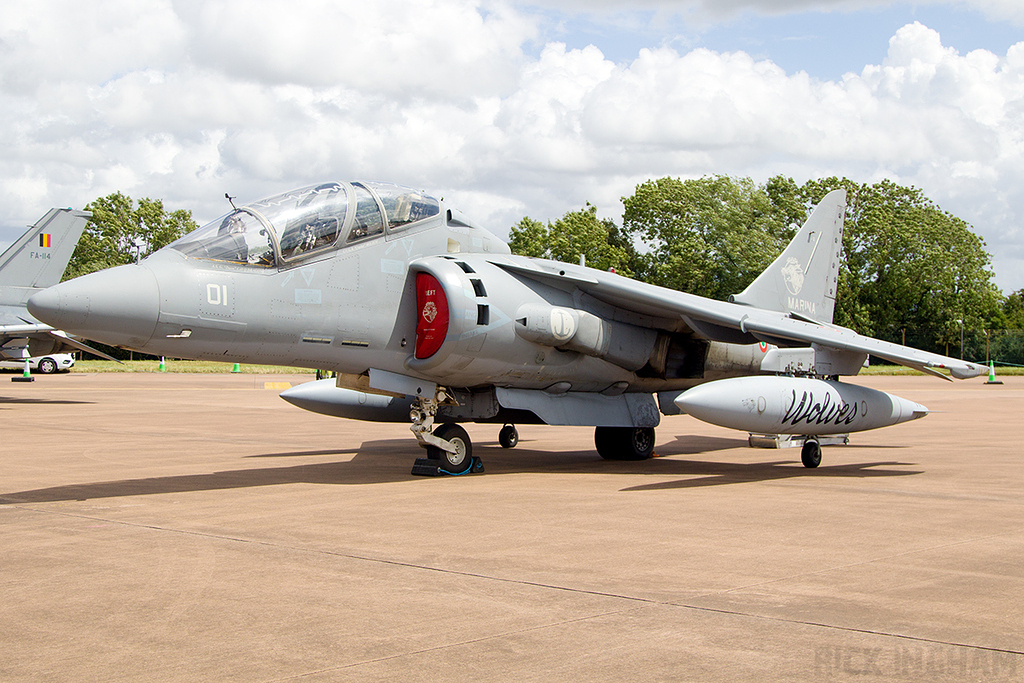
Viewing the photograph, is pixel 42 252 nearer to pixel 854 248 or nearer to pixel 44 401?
pixel 44 401

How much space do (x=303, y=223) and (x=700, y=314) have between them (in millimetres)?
4559

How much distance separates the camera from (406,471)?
10789mm

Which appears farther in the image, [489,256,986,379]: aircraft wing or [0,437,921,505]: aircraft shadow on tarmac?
[489,256,986,379]: aircraft wing

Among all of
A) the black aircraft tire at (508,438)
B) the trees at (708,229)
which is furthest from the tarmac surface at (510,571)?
the trees at (708,229)

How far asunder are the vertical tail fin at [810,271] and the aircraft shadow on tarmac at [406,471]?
2.20 metres

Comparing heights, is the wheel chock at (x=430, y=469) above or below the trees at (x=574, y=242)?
below

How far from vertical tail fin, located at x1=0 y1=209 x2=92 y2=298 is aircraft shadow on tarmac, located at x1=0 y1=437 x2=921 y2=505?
1426 cm

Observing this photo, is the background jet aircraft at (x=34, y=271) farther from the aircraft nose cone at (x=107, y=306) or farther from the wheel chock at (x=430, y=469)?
the aircraft nose cone at (x=107, y=306)

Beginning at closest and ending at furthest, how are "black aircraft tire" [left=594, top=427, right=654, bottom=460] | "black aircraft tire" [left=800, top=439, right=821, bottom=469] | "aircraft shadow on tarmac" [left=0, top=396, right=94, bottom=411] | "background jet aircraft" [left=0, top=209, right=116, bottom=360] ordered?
"black aircraft tire" [left=800, top=439, right=821, bottom=469]
"black aircraft tire" [left=594, top=427, right=654, bottom=460]
"aircraft shadow on tarmac" [left=0, top=396, right=94, bottom=411]
"background jet aircraft" [left=0, top=209, right=116, bottom=360]

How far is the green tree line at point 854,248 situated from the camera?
192 ft

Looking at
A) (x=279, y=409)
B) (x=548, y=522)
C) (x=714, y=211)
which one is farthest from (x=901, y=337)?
(x=548, y=522)

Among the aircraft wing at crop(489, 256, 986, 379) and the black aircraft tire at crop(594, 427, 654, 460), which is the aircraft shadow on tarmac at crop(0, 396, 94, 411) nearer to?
the black aircraft tire at crop(594, 427, 654, 460)

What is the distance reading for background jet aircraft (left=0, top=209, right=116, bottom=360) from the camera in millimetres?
23328

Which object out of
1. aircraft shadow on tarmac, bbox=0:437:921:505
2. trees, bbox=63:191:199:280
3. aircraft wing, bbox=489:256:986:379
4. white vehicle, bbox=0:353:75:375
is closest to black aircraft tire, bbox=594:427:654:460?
aircraft shadow on tarmac, bbox=0:437:921:505
